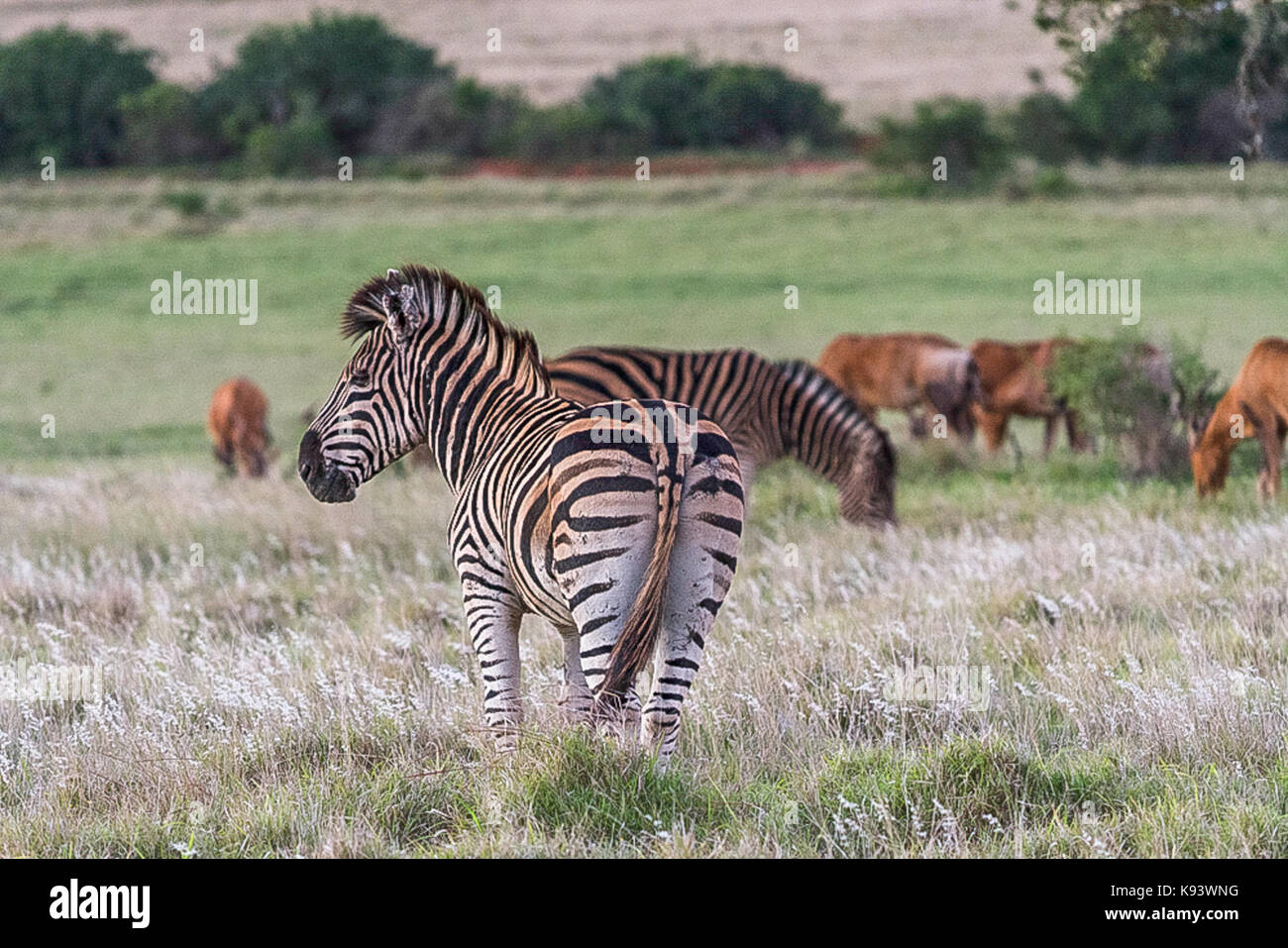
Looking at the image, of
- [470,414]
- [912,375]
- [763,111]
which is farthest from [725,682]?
[763,111]

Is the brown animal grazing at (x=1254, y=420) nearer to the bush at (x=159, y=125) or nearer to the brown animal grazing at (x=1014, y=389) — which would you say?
the brown animal grazing at (x=1014, y=389)

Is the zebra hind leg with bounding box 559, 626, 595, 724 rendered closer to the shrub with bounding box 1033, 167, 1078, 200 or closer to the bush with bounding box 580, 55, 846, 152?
the shrub with bounding box 1033, 167, 1078, 200

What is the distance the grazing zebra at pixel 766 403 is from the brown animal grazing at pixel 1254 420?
275 centimetres

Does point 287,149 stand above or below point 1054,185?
above

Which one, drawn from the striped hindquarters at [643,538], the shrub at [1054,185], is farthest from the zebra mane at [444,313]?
the shrub at [1054,185]

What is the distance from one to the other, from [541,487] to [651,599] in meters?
0.59

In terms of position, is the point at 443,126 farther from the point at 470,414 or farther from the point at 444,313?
the point at 470,414

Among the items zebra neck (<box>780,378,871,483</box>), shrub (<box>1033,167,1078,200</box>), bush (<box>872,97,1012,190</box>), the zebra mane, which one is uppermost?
bush (<box>872,97,1012,190</box>)

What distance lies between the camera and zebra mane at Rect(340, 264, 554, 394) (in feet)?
18.9

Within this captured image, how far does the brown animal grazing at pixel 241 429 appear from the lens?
17719 mm

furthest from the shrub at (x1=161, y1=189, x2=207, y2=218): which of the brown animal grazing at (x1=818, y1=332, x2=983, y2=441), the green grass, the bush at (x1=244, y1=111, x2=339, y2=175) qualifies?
the brown animal grazing at (x1=818, y1=332, x2=983, y2=441)

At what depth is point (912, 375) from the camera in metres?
19.7

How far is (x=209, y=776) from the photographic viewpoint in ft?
18.9

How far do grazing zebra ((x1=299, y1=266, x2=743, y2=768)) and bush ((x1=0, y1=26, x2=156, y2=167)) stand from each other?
4470 centimetres
